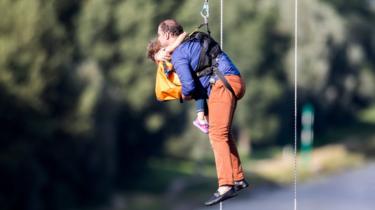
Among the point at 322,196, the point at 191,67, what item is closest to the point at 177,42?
the point at 191,67

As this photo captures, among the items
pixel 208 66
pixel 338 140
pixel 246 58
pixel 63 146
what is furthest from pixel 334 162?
pixel 208 66

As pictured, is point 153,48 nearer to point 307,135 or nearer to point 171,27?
point 171,27

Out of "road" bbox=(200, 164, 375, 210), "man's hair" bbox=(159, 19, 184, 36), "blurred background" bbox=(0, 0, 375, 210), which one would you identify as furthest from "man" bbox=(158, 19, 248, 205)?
"road" bbox=(200, 164, 375, 210)

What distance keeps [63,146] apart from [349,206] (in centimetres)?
1388

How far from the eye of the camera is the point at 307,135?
46.4 metres

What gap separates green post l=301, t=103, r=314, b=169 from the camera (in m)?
45.0

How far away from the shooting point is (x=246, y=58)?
40.2m

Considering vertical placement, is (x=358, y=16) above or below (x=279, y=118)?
above

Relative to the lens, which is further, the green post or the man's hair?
the green post

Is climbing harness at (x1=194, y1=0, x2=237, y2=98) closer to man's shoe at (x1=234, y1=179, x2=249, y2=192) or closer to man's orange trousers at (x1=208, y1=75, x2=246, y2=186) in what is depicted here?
man's orange trousers at (x1=208, y1=75, x2=246, y2=186)

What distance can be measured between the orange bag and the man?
109mm

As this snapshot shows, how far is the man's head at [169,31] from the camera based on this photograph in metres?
9.00

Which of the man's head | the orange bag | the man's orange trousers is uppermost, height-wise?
the man's head

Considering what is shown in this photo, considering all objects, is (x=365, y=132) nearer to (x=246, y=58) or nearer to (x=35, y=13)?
(x=246, y=58)
